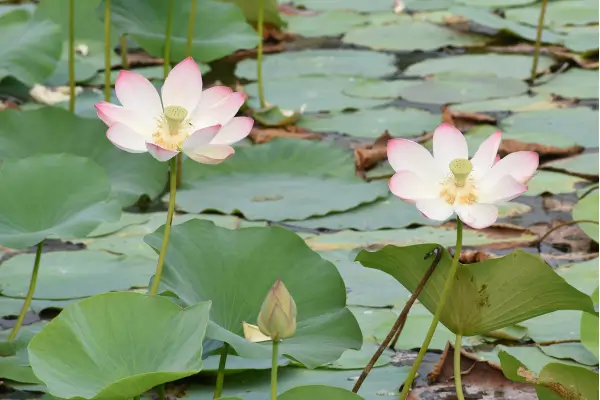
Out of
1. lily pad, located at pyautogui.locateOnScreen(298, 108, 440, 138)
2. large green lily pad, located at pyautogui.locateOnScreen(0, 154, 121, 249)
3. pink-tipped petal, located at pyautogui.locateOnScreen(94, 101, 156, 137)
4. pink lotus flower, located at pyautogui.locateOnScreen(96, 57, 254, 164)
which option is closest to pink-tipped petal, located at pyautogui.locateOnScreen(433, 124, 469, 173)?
pink lotus flower, located at pyautogui.locateOnScreen(96, 57, 254, 164)

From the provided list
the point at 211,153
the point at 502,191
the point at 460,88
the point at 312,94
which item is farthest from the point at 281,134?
the point at 502,191

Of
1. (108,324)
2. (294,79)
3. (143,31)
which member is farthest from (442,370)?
(294,79)

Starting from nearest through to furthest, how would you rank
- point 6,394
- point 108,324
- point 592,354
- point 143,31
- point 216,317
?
point 108,324 → point 216,317 → point 6,394 → point 592,354 → point 143,31

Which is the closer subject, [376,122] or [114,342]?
[114,342]

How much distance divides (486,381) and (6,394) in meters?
0.61

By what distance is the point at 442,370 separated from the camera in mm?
1429

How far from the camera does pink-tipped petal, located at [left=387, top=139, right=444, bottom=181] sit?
115 cm

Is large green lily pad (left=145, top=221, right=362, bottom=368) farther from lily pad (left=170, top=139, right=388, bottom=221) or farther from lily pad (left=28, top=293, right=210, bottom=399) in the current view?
lily pad (left=170, top=139, right=388, bottom=221)

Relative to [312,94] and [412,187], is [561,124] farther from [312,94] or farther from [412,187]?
[412,187]

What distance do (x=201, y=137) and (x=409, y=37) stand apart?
225 centimetres

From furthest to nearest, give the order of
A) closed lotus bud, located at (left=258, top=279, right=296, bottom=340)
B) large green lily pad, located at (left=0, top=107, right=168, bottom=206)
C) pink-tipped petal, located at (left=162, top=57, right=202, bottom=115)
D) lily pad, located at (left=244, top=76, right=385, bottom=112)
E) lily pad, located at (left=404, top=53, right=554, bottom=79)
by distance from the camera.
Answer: lily pad, located at (left=404, top=53, right=554, bottom=79) → lily pad, located at (left=244, top=76, right=385, bottom=112) → large green lily pad, located at (left=0, top=107, right=168, bottom=206) → pink-tipped petal, located at (left=162, top=57, right=202, bottom=115) → closed lotus bud, located at (left=258, top=279, right=296, bottom=340)

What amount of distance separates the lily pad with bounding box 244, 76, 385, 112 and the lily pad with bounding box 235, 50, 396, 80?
6 centimetres

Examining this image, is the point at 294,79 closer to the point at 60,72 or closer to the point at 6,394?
the point at 60,72

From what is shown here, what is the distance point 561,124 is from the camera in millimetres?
2486
